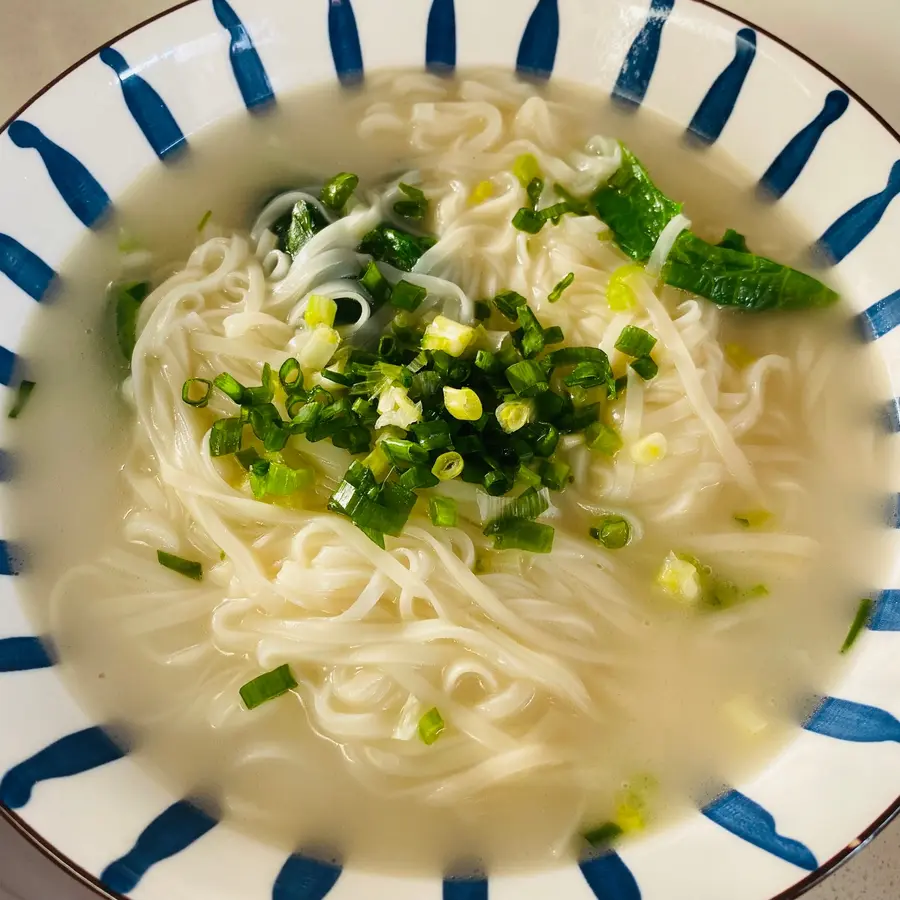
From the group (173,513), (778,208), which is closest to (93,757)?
(173,513)

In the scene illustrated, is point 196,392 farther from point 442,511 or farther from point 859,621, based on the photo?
point 859,621

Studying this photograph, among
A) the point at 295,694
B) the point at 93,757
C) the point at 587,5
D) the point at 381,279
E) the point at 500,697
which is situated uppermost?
the point at 587,5

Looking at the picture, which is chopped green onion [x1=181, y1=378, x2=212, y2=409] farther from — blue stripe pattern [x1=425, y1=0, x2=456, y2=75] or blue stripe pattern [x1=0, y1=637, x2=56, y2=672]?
blue stripe pattern [x1=425, y1=0, x2=456, y2=75]

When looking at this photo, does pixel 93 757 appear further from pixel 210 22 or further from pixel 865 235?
pixel 865 235

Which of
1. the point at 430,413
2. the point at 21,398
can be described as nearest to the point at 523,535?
the point at 430,413

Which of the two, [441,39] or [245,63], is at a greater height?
[441,39]

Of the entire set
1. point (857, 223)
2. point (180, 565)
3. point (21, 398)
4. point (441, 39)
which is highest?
point (441, 39)
